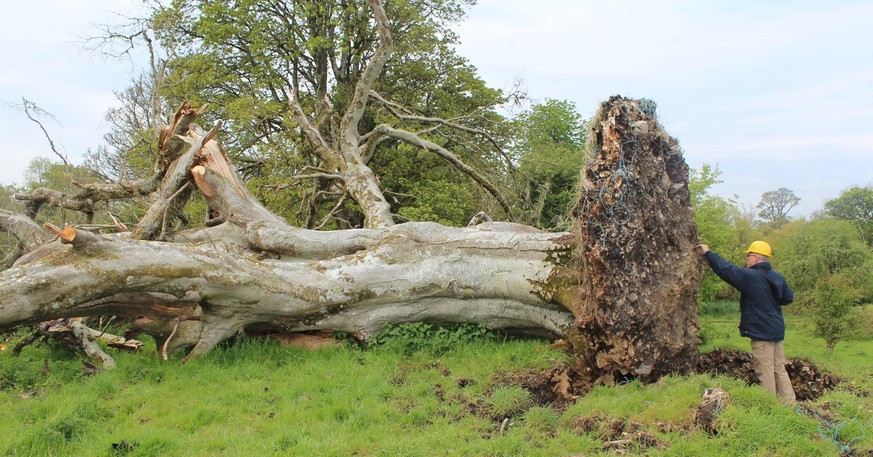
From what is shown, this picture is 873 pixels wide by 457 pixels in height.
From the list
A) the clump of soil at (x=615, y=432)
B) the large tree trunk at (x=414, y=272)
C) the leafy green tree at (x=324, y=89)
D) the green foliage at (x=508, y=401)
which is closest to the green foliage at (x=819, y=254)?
the leafy green tree at (x=324, y=89)

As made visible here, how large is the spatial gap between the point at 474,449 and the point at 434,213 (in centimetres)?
1046

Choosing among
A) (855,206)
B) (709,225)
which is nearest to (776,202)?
(855,206)

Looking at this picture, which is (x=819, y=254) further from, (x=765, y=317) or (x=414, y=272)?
(x=414, y=272)

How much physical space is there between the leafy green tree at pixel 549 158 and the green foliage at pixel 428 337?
3463mm

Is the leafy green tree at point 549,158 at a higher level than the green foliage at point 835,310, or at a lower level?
higher

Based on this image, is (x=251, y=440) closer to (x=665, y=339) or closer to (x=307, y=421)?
(x=307, y=421)

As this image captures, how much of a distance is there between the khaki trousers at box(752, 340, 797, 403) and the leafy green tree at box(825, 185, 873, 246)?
36.7 m

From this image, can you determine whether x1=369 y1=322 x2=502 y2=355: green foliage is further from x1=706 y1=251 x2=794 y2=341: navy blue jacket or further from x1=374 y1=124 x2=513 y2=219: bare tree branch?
x1=374 y1=124 x2=513 y2=219: bare tree branch

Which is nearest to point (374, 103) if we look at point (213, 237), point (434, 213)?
point (434, 213)

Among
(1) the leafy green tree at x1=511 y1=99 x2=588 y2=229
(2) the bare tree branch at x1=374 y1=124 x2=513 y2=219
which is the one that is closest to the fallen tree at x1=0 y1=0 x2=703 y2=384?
(2) the bare tree branch at x1=374 y1=124 x2=513 y2=219

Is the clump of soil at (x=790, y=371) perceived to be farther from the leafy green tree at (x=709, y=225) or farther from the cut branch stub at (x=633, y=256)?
the leafy green tree at (x=709, y=225)

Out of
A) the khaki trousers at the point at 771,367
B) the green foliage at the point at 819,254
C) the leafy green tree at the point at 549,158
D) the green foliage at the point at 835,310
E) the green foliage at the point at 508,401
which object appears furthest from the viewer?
the green foliage at the point at 819,254

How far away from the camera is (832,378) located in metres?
6.30

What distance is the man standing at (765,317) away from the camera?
5664mm
